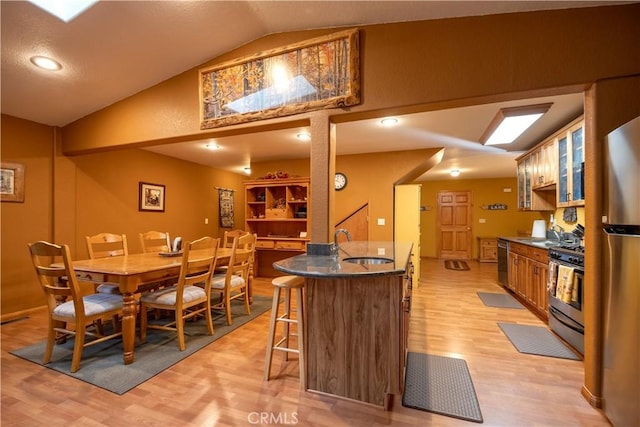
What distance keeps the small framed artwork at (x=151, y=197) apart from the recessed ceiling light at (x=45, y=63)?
2422 mm

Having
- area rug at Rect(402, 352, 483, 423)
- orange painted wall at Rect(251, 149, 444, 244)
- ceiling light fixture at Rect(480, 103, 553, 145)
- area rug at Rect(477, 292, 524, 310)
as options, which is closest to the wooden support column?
area rug at Rect(402, 352, 483, 423)

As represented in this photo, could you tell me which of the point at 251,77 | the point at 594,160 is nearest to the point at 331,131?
the point at 251,77

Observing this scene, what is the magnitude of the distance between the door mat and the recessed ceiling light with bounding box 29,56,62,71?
7.06 metres

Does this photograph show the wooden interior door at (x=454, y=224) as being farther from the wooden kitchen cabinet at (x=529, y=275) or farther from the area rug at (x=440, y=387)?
the area rug at (x=440, y=387)

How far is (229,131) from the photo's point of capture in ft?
8.79

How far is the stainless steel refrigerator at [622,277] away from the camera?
1435 mm

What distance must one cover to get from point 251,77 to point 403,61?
133 centimetres

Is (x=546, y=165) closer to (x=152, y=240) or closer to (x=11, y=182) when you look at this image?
(x=152, y=240)

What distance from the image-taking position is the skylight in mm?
2053

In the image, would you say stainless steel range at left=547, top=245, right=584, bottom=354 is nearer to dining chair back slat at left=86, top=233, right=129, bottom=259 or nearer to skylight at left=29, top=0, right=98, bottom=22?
skylight at left=29, top=0, right=98, bottom=22

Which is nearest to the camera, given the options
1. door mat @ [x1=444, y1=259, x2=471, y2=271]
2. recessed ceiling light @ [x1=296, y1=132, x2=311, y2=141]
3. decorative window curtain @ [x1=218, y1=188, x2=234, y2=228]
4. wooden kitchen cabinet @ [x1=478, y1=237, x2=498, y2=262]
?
recessed ceiling light @ [x1=296, y1=132, x2=311, y2=141]

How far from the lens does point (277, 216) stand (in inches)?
206

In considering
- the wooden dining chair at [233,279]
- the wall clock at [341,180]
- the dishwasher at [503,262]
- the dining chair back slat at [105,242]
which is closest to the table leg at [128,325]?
the wooden dining chair at [233,279]

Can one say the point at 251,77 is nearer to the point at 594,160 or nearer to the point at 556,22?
the point at 556,22
